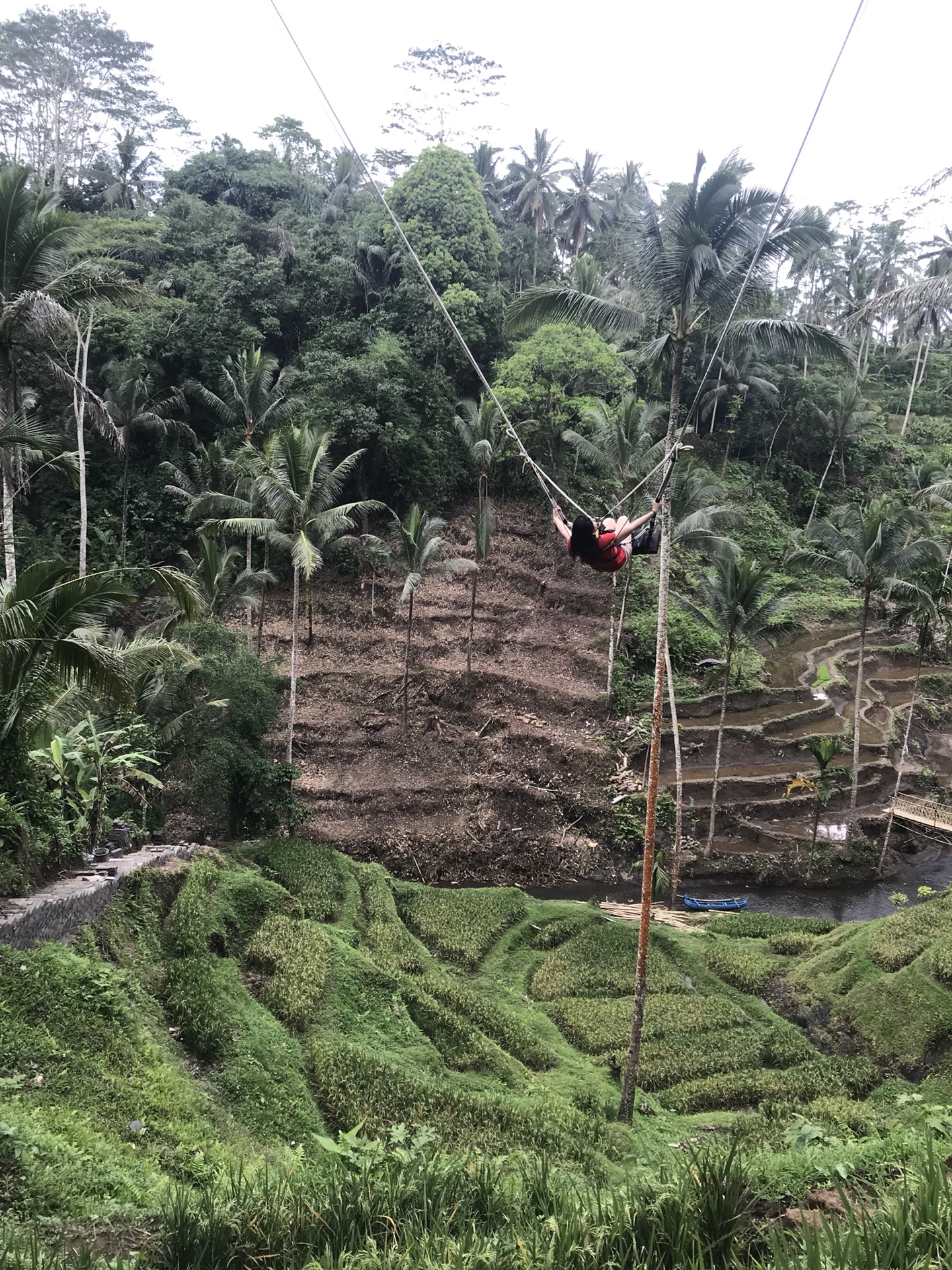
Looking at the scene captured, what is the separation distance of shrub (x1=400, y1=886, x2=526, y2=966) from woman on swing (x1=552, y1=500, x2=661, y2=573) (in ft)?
25.8

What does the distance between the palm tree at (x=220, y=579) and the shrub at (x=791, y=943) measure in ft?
39.0

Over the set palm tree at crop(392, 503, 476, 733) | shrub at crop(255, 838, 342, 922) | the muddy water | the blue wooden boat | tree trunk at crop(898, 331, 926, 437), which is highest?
tree trunk at crop(898, 331, 926, 437)

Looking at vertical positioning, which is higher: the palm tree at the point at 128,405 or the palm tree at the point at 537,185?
the palm tree at the point at 537,185

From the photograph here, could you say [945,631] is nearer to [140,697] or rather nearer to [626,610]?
[626,610]

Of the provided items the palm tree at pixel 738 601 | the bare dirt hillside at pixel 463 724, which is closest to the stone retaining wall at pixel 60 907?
the bare dirt hillside at pixel 463 724

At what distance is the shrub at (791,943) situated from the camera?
41.1 feet

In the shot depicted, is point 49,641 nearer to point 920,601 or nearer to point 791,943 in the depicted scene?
point 791,943

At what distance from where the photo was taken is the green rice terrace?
3.16 meters

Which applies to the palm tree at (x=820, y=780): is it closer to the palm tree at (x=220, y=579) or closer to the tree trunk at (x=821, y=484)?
the palm tree at (x=220, y=579)

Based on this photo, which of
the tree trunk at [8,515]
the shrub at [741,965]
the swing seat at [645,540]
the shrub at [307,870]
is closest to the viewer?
the swing seat at [645,540]

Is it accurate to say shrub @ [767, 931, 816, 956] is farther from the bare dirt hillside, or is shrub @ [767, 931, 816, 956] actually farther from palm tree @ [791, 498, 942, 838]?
palm tree @ [791, 498, 942, 838]

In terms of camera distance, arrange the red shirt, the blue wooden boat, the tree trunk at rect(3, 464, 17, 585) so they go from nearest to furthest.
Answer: the red shirt < the tree trunk at rect(3, 464, 17, 585) < the blue wooden boat

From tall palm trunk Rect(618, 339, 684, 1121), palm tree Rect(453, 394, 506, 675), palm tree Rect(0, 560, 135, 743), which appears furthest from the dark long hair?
palm tree Rect(453, 394, 506, 675)

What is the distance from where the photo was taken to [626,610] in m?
24.5
